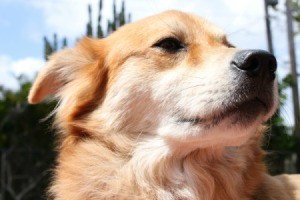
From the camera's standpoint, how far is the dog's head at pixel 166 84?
3.02m

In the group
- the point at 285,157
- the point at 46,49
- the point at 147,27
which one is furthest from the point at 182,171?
the point at 285,157

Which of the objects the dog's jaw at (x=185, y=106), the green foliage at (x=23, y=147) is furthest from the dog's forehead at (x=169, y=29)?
the green foliage at (x=23, y=147)

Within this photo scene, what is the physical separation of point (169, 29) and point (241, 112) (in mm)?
872

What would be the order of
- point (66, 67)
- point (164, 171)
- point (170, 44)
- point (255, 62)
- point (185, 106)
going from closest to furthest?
point (255, 62) → point (185, 106) → point (164, 171) → point (170, 44) → point (66, 67)

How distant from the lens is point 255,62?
296 centimetres

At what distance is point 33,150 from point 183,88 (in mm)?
7991

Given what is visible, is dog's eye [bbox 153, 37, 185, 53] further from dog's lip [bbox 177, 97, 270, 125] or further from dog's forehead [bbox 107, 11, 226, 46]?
dog's lip [bbox 177, 97, 270, 125]

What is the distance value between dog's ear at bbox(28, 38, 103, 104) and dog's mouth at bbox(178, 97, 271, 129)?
1.15 metres

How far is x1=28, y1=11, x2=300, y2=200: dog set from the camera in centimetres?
304

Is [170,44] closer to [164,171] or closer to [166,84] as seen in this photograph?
[166,84]

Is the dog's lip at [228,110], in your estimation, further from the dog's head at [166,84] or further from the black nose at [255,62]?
the black nose at [255,62]

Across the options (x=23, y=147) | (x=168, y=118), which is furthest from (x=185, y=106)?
(x=23, y=147)

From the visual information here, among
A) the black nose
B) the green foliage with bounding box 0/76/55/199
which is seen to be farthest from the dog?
the green foliage with bounding box 0/76/55/199

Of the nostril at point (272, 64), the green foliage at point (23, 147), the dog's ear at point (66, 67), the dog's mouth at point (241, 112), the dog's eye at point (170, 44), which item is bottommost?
the green foliage at point (23, 147)
